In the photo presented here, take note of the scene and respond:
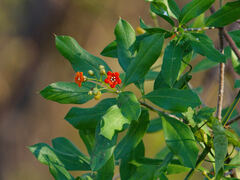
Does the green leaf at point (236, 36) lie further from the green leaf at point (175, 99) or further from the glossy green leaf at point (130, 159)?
the glossy green leaf at point (130, 159)

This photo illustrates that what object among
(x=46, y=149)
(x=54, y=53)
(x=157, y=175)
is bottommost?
(x=157, y=175)

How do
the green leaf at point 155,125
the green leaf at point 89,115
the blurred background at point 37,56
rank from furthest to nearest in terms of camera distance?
1. the blurred background at point 37,56
2. the green leaf at point 155,125
3. the green leaf at point 89,115

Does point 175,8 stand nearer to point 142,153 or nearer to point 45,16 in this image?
point 142,153

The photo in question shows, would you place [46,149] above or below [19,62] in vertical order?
below

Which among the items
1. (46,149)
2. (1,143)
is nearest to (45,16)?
(1,143)

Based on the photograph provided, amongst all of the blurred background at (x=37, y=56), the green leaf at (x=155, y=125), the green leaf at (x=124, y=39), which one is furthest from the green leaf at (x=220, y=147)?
the blurred background at (x=37, y=56)
